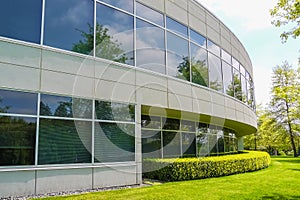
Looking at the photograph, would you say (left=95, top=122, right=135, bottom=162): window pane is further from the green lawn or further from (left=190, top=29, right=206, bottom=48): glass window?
(left=190, top=29, right=206, bottom=48): glass window

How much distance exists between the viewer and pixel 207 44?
60.7 ft

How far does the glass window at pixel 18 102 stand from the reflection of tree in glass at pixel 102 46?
8.54ft

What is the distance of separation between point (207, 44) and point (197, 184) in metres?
9.96

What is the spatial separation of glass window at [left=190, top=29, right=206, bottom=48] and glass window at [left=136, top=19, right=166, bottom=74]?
9.55 ft

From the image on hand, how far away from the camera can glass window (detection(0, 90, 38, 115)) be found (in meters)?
8.73

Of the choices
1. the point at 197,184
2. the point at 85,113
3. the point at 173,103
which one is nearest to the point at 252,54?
the point at 173,103

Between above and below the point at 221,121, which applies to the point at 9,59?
above

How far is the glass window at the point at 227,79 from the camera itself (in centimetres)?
2022

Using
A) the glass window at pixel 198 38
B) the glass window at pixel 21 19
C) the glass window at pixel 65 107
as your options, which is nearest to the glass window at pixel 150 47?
the glass window at pixel 198 38

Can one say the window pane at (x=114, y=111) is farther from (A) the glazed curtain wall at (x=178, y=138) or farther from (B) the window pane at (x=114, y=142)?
(A) the glazed curtain wall at (x=178, y=138)

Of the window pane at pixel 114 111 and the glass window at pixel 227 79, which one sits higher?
the glass window at pixel 227 79

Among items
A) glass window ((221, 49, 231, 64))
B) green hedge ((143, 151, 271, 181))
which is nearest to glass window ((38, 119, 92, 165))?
green hedge ((143, 151, 271, 181))

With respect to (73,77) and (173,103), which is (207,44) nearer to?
(173,103)

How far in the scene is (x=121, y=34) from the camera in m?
12.5
